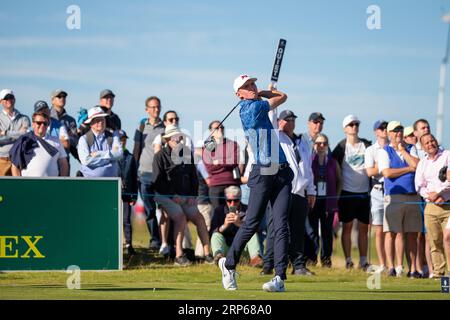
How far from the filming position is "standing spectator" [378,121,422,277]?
1791cm

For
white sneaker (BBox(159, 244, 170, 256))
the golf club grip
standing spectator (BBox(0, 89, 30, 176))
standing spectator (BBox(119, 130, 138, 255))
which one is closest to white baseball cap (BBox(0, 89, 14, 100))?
standing spectator (BBox(0, 89, 30, 176))

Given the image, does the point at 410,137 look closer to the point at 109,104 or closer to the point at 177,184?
the point at 177,184

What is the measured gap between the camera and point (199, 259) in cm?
1855

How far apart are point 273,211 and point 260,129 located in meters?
1.06

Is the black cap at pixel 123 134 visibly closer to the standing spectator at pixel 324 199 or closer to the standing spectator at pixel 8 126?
the standing spectator at pixel 8 126

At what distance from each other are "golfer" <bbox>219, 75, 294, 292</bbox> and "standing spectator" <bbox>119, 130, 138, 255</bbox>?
5186 mm

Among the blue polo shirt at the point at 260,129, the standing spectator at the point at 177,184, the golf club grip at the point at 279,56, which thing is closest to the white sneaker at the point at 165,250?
the standing spectator at the point at 177,184

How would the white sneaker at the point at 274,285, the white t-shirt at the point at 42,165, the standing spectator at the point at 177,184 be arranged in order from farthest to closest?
1. the standing spectator at the point at 177,184
2. the white t-shirt at the point at 42,165
3. the white sneaker at the point at 274,285

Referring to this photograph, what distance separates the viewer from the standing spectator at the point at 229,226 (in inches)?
694

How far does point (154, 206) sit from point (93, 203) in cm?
404

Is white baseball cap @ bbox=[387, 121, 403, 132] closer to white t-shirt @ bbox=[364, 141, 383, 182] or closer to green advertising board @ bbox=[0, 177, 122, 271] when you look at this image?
white t-shirt @ bbox=[364, 141, 383, 182]

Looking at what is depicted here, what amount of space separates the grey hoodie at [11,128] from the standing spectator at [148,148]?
245 cm
